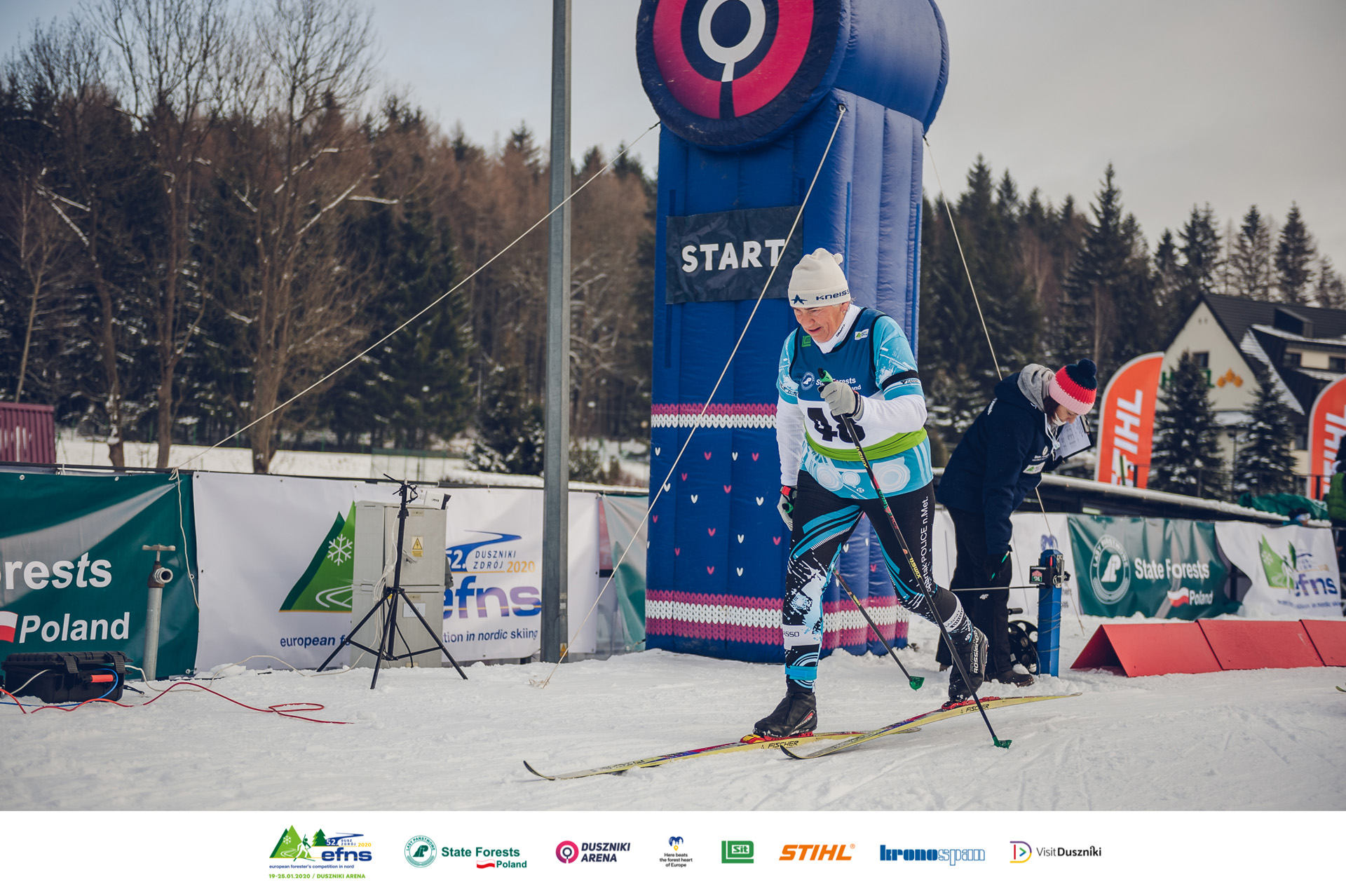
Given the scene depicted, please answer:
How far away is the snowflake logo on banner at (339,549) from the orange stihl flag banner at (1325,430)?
18559 mm

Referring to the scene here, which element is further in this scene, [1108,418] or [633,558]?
[1108,418]

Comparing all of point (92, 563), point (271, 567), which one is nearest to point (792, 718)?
point (271, 567)

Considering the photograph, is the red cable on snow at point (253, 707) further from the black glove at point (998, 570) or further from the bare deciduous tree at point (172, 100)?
the bare deciduous tree at point (172, 100)

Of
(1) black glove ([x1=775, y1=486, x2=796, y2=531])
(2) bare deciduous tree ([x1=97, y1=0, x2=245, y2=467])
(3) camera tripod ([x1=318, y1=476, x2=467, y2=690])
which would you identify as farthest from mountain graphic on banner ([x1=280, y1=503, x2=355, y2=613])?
(2) bare deciduous tree ([x1=97, y1=0, x2=245, y2=467])

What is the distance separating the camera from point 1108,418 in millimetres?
19516

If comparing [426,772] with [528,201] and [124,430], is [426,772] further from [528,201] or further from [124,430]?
[528,201]

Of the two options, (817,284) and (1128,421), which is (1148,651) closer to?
(817,284)

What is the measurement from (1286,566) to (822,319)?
11872 mm

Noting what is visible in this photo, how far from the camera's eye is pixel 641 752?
3.85 metres

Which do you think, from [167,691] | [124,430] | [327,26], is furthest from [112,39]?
[167,691]

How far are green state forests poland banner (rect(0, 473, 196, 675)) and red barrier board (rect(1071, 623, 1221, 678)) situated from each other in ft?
19.5
